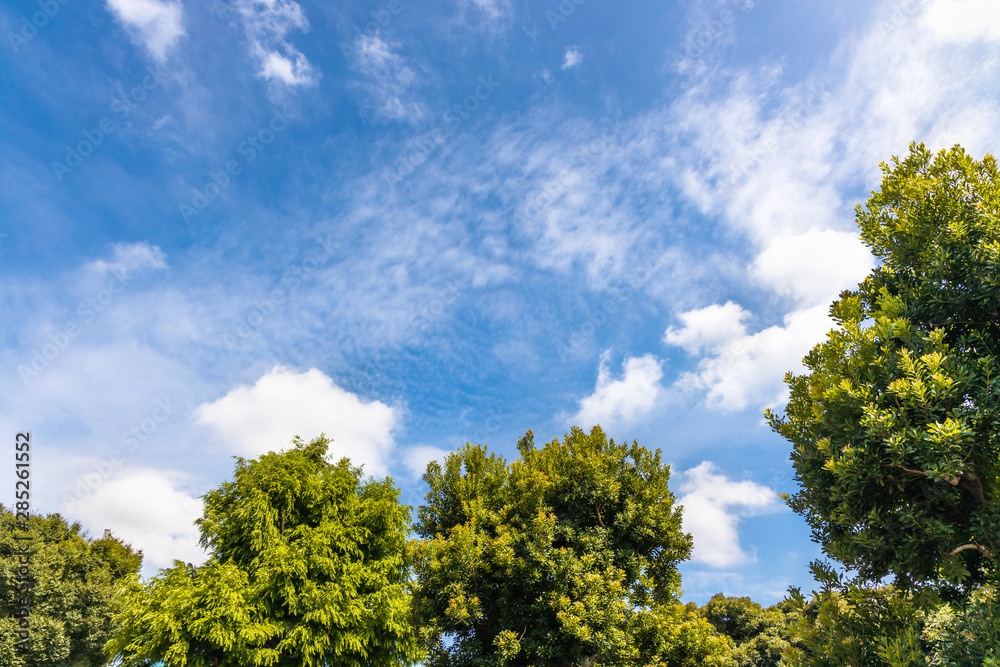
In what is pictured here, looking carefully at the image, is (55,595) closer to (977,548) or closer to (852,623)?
(852,623)

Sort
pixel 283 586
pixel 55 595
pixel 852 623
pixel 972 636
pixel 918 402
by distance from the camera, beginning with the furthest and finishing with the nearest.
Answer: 1. pixel 55 595
2. pixel 283 586
3. pixel 852 623
4. pixel 918 402
5. pixel 972 636

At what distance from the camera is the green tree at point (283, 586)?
53.4 feet

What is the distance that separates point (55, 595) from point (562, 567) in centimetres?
3280

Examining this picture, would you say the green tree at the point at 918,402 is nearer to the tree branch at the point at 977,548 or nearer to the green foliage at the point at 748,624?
the tree branch at the point at 977,548

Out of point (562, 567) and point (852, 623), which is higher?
point (562, 567)

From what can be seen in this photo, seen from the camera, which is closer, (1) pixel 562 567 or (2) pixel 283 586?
(1) pixel 562 567

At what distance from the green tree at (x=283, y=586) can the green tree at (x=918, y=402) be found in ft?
A: 52.3

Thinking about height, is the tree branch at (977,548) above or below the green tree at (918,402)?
below

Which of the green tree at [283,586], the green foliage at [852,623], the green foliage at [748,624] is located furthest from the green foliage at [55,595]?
the green foliage at [748,624]

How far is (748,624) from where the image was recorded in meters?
48.7

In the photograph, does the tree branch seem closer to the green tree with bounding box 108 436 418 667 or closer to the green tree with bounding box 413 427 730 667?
the green tree with bounding box 413 427 730 667

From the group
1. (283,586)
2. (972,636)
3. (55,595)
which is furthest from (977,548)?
(55,595)

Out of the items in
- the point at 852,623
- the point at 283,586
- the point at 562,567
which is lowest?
the point at 852,623

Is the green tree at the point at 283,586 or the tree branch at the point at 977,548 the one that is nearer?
the tree branch at the point at 977,548
